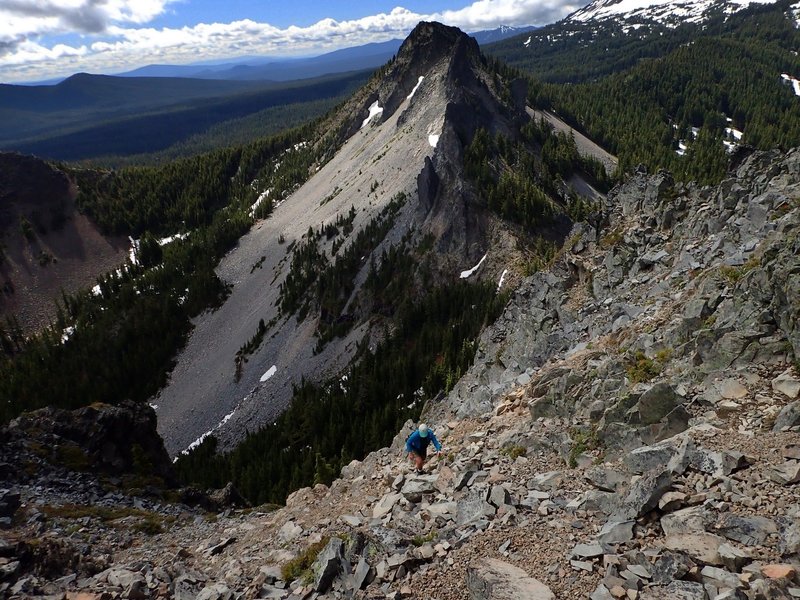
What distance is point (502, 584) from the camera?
32.6 feet

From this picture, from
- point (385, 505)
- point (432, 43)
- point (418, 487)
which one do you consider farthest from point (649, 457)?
point (432, 43)

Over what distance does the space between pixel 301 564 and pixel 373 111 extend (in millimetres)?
156705

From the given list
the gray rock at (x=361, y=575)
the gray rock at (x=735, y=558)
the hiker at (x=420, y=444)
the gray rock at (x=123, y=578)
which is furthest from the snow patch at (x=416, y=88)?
the gray rock at (x=735, y=558)

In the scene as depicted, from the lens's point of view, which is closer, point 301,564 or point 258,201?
point 301,564

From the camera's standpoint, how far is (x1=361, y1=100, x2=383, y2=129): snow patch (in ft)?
495

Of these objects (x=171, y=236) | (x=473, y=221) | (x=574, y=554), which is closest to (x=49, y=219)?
(x=171, y=236)

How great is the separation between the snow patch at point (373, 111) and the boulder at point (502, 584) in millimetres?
153573

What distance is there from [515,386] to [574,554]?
1288 cm

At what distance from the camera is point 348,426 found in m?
56.7

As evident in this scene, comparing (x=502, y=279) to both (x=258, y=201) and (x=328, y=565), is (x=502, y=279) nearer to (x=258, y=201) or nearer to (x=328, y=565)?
(x=328, y=565)

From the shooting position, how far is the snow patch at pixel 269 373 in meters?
74.7

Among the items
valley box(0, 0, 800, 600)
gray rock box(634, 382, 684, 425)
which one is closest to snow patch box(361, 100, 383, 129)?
valley box(0, 0, 800, 600)

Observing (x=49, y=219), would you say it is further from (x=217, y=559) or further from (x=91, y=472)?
(x=217, y=559)

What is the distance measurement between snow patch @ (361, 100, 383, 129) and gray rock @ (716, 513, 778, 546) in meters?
154
